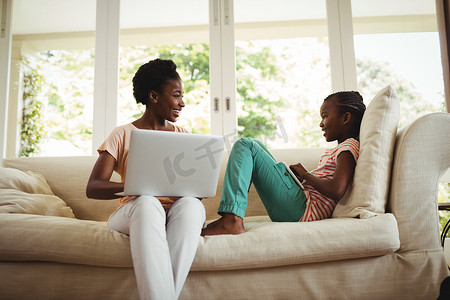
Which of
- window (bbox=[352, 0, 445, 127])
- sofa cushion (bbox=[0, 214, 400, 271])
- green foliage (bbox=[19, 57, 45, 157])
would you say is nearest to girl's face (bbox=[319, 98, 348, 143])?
sofa cushion (bbox=[0, 214, 400, 271])

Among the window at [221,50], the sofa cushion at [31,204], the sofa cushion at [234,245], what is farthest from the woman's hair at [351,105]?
the sofa cushion at [31,204]


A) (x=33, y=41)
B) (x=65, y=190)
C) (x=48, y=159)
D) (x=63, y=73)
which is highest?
(x=33, y=41)

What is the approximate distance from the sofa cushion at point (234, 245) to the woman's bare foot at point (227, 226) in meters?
0.06

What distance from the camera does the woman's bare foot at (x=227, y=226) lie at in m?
1.37

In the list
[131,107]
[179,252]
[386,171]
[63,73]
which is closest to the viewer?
[179,252]

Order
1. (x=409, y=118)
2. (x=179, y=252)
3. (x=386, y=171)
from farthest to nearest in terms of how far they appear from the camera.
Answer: (x=409, y=118)
(x=386, y=171)
(x=179, y=252)

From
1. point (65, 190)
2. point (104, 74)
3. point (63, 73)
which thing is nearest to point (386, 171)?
point (65, 190)

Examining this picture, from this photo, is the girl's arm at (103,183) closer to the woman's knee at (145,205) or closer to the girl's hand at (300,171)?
the woman's knee at (145,205)

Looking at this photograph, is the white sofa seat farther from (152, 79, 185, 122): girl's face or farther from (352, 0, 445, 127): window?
(352, 0, 445, 127): window

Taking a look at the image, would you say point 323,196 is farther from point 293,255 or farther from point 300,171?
point 293,255

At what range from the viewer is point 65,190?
203 cm

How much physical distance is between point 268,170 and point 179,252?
0.56 m

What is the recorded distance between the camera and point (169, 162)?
1199 millimetres

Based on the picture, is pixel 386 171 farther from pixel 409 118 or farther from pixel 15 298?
pixel 409 118
